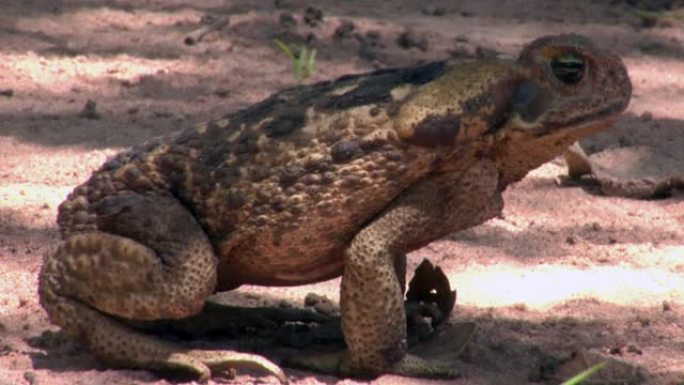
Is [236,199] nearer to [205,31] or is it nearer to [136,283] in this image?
[136,283]

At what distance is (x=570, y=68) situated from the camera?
4.24m

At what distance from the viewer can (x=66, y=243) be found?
14.1ft

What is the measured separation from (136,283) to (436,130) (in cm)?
108

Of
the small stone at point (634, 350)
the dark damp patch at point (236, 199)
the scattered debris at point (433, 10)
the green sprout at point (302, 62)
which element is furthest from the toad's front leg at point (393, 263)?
the scattered debris at point (433, 10)

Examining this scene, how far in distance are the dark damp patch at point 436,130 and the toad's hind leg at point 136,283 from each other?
2.56 ft

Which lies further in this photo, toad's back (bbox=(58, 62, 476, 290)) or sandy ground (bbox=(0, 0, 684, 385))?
sandy ground (bbox=(0, 0, 684, 385))

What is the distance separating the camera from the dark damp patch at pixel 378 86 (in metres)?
4.32

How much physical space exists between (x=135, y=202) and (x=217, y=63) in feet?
13.5

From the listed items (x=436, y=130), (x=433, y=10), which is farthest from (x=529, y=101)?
(x=433, y=10)

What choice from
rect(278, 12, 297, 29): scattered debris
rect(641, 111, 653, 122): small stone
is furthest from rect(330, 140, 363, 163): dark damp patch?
rect(278, 12, 297, 29): scattered debris

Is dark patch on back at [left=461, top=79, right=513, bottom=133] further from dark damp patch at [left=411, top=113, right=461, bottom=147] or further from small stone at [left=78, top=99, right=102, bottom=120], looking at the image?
small stone at [left=78, top=99, right=102, bottom=120]

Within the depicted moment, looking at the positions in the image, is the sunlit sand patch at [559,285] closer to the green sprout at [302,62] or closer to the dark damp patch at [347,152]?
the dark damp patch at [347,152]

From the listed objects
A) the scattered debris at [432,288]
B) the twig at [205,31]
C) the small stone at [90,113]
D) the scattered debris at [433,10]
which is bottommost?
the scattered debris at [432,288]

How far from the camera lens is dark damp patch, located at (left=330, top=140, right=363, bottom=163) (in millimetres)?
4215
